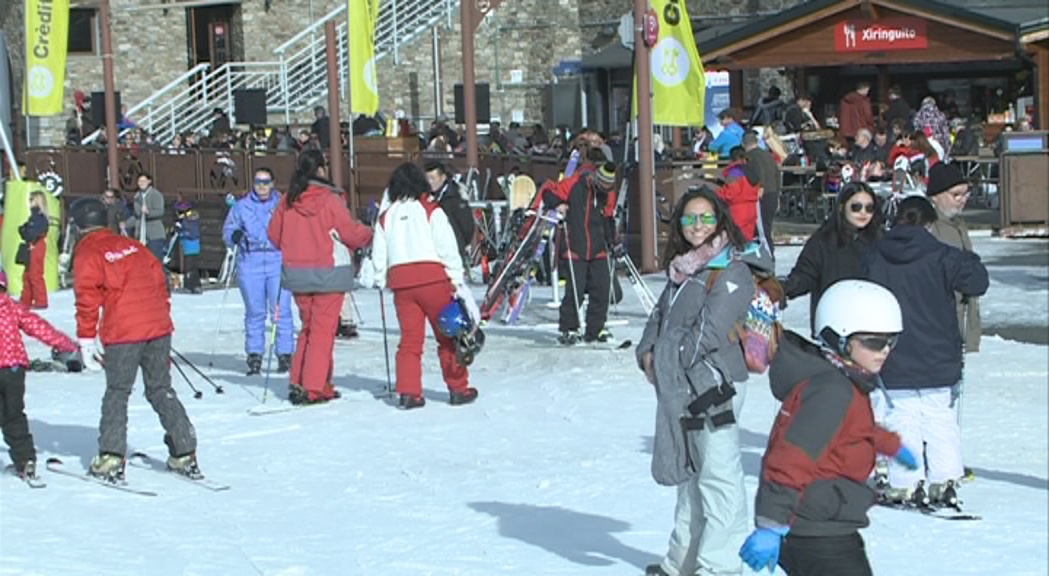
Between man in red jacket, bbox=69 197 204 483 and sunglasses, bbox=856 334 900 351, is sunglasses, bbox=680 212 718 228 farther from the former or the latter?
man in red jacket, bbox=69 197 204 483

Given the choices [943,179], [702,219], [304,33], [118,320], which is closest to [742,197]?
[943,179]

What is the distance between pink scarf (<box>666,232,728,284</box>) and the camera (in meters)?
7.39

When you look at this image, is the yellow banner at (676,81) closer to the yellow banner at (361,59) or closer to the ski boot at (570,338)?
the yellow banner at (361,59)

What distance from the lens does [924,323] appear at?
925cm

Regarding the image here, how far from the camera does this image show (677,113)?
20.4 metres

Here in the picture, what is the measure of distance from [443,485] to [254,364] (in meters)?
4.94

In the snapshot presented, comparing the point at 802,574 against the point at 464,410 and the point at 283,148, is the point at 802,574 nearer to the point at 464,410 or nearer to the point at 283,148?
the point at 464,410

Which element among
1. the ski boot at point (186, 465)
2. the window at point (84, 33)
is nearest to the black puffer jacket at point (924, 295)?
the ski boot at point (186, 465)

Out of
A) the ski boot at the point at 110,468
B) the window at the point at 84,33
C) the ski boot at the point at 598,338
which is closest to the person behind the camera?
the ski boot at the point at 110,468

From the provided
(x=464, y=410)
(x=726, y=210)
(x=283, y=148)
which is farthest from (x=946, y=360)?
(x=283, y=148)

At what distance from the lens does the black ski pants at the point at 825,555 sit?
19.1 ft

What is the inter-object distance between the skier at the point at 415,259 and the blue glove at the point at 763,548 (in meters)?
7.08

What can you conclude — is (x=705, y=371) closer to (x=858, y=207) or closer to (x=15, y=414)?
(x=858, y=207)

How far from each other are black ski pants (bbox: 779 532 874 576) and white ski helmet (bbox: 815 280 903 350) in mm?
588
